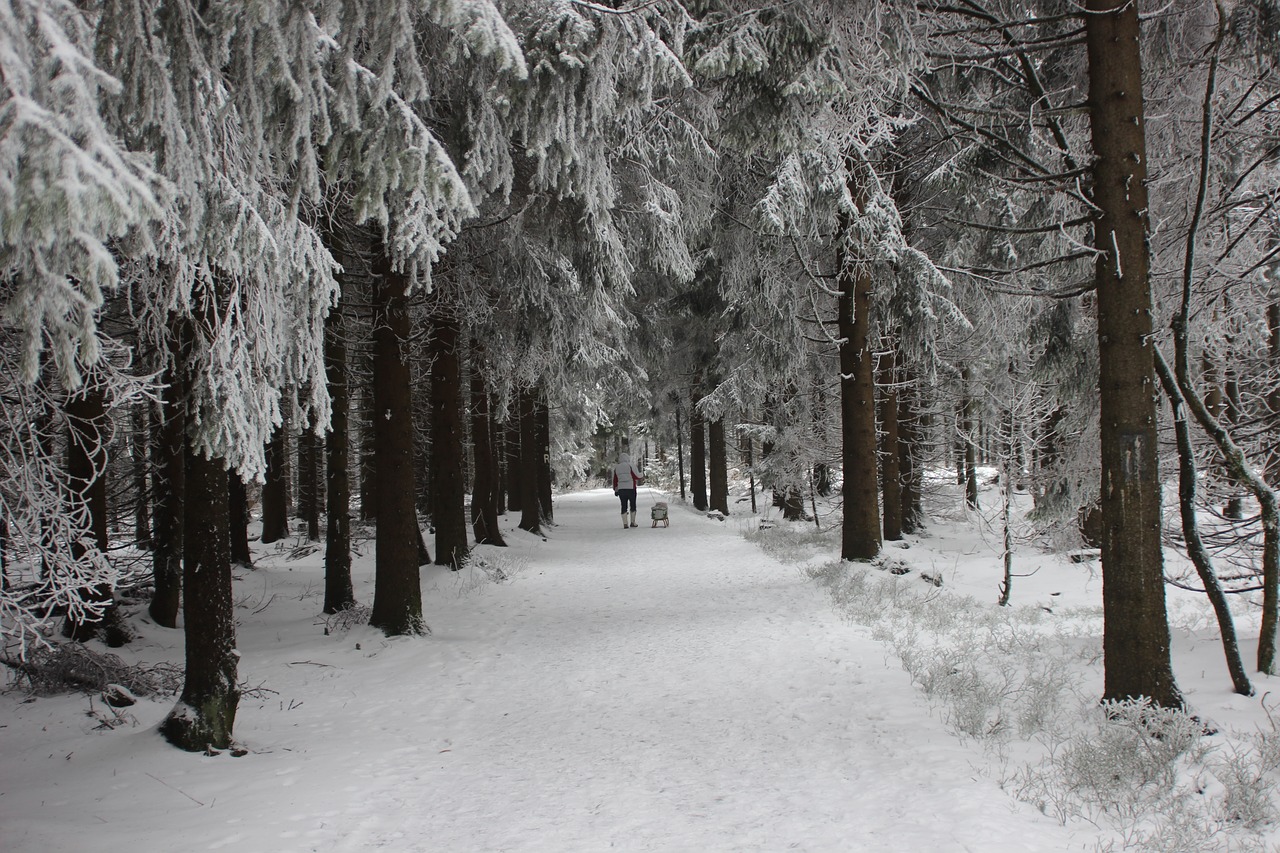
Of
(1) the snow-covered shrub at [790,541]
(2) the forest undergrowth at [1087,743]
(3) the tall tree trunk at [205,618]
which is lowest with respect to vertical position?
(1) the snow-covered shrub at [790,541]

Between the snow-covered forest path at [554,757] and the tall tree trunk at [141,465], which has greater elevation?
the tall tree trunk at [141,465]

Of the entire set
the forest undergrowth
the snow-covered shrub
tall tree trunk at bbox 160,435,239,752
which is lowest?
the snow-covered shrub

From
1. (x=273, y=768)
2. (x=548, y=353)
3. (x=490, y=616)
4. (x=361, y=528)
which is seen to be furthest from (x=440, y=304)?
(x=361, y=528)

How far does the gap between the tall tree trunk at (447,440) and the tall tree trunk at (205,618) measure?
5.59 meters

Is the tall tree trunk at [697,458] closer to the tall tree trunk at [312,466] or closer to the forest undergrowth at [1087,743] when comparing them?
the tall tree trunk at [312,466]

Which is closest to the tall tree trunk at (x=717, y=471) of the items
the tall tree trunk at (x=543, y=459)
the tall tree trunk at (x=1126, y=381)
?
the tall tree trunk at (x=543, y=459)

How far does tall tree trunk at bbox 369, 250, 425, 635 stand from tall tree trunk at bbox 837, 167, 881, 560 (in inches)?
248

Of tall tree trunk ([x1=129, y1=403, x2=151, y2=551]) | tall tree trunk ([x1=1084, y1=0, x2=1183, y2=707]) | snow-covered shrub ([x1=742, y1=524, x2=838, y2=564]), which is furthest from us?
snow-covered shrub ([x1=742, y1=524, x2=838, y2=564])

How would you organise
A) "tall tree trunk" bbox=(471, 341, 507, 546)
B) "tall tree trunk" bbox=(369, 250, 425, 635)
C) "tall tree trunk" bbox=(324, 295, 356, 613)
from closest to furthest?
"tall tree trunk" bbox=(369, 250, 425, 635)
"tall tree trunk" bbox=(324, 295, 356, 613)
"tall tree trunk" bbox=(471, 341, 507, 546)

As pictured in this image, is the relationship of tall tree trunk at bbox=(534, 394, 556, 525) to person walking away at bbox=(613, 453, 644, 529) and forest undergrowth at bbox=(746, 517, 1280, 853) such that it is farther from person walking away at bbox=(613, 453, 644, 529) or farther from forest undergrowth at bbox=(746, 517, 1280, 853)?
forest undergrowth at bbox=(746, 517, 1280, 853)

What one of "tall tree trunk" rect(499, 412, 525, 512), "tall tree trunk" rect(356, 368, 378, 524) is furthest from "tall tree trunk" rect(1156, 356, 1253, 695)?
"tall tree trunk" rect(499, 412, 525, 512)

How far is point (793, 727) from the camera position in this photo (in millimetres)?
5164

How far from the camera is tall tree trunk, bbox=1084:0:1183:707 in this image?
467 cm

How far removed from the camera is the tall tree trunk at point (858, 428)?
10.9m
